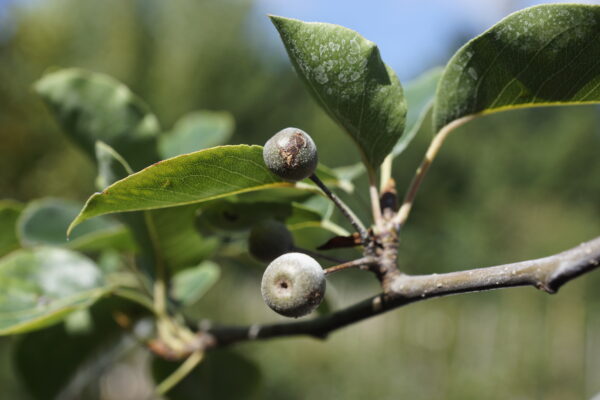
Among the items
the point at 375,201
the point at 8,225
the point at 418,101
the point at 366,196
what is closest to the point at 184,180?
the point at 375,201

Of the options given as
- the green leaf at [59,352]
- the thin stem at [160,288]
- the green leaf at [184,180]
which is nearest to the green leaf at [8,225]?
the green leaf at [59,352]

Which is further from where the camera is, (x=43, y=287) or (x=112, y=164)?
(x=43, y=287)

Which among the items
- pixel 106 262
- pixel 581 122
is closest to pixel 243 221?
pixel 106 262

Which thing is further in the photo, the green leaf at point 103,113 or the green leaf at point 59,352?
the green leaf at point 59,352

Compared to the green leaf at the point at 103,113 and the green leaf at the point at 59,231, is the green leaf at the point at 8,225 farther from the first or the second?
the green leaf at the point at 103,113

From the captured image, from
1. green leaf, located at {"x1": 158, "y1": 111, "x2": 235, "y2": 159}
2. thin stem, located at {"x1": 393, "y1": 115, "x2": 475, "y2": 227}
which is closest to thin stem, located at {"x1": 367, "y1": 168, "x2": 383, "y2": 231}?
thin stem, located at {"x1": 393, "y1": 115, "x2": 475, "y2": 227}

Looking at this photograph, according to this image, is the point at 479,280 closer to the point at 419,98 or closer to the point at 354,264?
the point at 354,264
